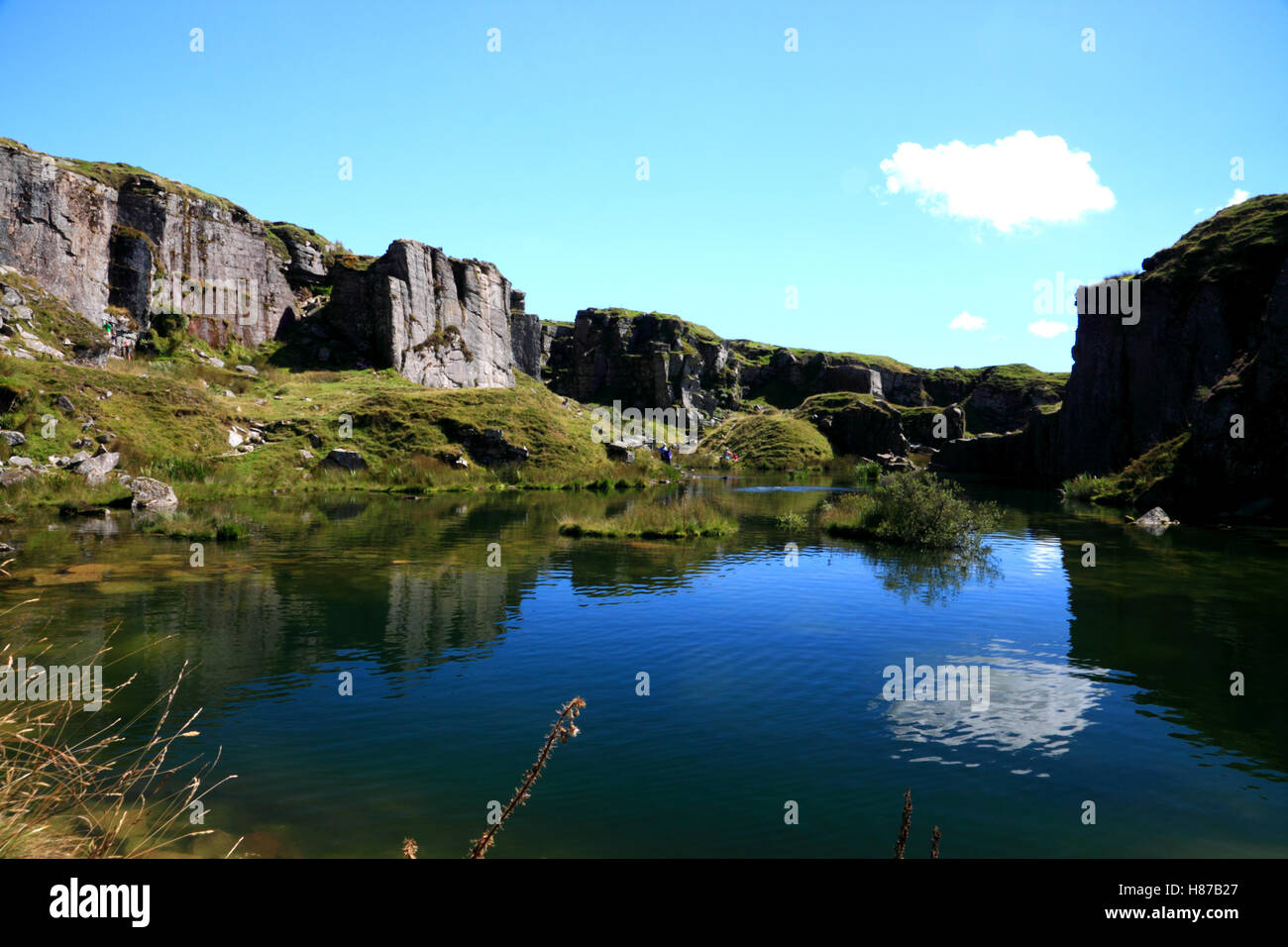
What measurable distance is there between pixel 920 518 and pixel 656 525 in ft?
38.7

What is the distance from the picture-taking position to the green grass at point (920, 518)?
3073cm

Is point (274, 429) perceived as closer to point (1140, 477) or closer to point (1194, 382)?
point (1140, 477)

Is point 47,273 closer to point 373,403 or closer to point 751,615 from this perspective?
point 373,403

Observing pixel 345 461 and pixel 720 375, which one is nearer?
pixel 345 461

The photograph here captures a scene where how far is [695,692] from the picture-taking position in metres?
13.4

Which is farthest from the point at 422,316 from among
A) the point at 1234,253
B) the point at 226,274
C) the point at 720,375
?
the point at 720,375

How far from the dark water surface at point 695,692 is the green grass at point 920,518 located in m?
3.46

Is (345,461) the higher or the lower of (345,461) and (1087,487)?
the higher

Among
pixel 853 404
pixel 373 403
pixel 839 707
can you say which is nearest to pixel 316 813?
pixel 839 707

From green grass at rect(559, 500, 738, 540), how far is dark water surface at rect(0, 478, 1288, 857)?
20.8ft

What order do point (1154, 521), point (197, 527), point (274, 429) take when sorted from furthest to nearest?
point (274, 429) < point (1154, 521) < point (197, 527)

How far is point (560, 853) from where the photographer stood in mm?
7988

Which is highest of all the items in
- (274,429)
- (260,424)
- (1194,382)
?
(1194,382)

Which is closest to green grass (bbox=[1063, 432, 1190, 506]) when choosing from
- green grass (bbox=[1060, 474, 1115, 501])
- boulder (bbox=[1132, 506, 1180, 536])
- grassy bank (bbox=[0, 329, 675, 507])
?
green grass (bbox=[1060, 474, 1115, 501])
